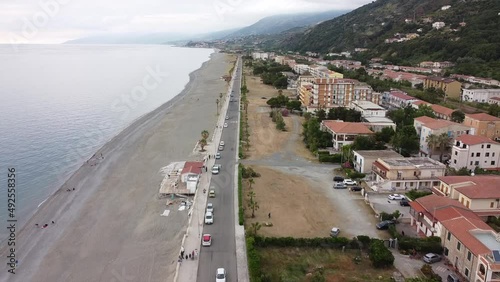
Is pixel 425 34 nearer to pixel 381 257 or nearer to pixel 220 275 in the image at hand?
pixel 381 257

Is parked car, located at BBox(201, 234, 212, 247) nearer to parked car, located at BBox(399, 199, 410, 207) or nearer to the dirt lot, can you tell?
the dirt lot

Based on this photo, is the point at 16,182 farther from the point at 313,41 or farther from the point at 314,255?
the point at 313,41

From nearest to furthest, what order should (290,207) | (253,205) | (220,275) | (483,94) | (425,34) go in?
(220,275), (253,205), (290,207), (483,94), (425,34)

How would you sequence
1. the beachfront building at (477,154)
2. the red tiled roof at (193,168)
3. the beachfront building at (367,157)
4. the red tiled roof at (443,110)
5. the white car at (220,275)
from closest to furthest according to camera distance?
the white car at (220,275) → the red tiled roof at (193,168) → the beachfront building at (367,157) → the beachfront building at (477,154) → the red tiled roof at (443,110)

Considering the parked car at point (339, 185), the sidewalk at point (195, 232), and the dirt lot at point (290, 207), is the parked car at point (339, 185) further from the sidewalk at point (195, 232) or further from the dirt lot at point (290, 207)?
the sidewalk at point (195, 232)

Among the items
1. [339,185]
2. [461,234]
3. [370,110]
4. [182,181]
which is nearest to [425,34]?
[370,110]

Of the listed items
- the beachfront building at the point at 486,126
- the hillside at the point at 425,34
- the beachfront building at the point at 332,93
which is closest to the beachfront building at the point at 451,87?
the hillside at the point at 425,34
